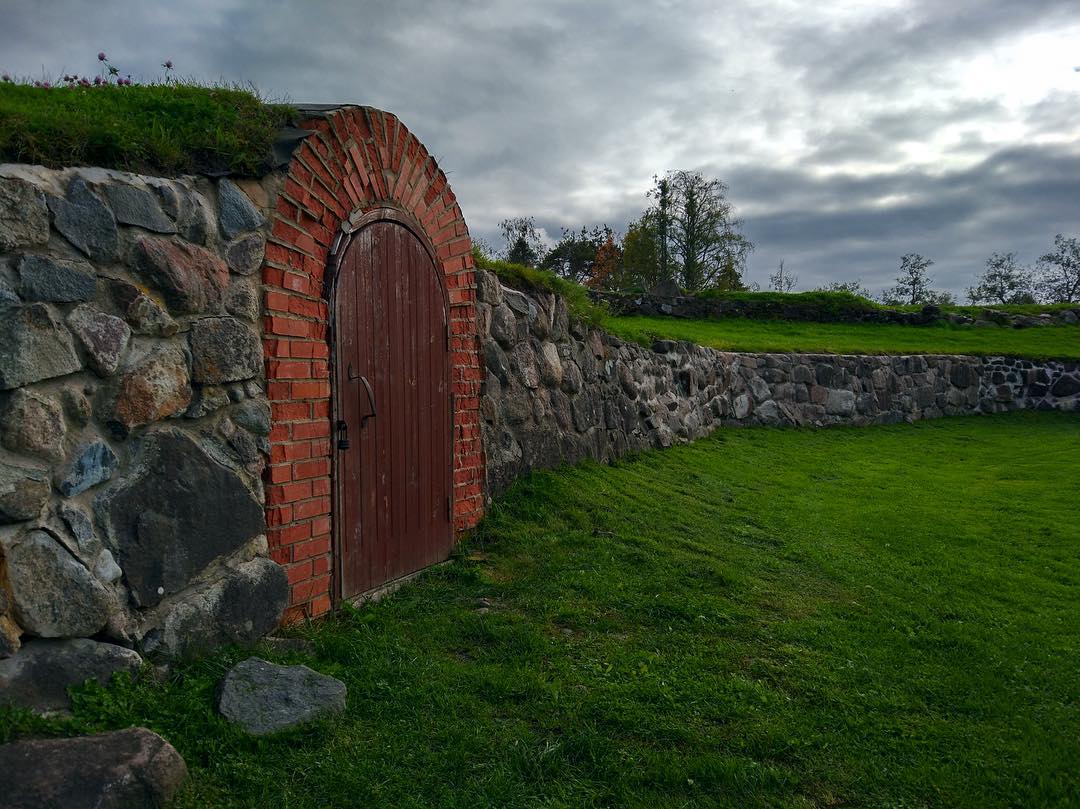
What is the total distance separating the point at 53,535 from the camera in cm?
277

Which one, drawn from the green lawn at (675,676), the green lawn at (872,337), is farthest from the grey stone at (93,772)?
the green lawn at (872,337)

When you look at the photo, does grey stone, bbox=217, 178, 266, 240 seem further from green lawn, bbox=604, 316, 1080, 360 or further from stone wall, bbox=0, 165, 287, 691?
green lawn, bbox=604, 316, 1080, 360

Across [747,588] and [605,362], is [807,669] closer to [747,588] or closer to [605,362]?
[747,588]

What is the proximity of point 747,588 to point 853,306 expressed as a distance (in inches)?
707

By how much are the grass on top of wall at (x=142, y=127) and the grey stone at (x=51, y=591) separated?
4.95ft

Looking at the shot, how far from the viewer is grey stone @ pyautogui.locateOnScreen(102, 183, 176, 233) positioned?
3.10 m

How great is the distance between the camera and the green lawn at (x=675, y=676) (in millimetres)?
2896

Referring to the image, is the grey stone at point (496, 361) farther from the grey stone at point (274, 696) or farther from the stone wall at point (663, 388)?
the grey stone at point (274, 696)

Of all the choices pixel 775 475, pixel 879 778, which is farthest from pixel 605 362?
pixel 879 778

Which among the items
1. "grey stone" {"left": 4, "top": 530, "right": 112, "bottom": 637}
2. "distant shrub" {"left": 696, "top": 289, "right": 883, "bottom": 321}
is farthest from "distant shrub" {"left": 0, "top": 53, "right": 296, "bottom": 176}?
"distant shrub" {"left": 696, "top": 289, "right": 883, "bottom": 321}

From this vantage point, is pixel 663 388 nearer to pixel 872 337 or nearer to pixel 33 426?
pixel 33 426

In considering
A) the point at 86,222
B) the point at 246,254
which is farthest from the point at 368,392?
the point at 86,222

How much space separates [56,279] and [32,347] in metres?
0.28

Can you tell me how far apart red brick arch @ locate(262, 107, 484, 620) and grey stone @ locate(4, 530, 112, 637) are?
0.96m
